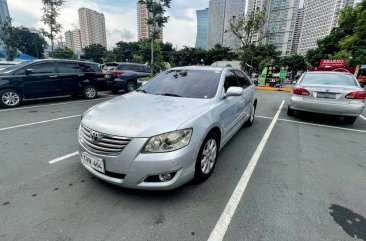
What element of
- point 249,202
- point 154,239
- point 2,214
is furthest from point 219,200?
point 2,214

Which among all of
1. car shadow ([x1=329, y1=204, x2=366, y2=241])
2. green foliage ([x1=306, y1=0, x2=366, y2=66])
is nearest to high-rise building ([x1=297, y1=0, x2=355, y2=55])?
green foliage ([x1=306, y1=0, x2=366, y2=66])

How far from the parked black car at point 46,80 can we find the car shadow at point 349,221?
857 cm

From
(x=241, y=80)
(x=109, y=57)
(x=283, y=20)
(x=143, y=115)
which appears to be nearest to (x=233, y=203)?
(x=143, y=115)

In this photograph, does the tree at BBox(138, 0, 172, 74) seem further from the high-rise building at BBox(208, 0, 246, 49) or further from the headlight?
the high-rise building at BBox(208, 0, 246, 49)

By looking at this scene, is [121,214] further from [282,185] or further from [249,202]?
[282,185]

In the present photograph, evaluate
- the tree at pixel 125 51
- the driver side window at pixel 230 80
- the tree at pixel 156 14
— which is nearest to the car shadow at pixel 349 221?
the driver side window at pixel 230 80

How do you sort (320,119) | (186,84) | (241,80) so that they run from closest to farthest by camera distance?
(186,84)
(241,80)
(320,119)

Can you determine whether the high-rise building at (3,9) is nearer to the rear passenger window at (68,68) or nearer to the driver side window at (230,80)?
the rear passenger window at (68,68)

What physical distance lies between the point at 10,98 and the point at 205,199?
24.8 ft

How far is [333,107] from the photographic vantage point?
5.22m

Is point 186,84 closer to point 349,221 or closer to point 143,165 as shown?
point 143,165

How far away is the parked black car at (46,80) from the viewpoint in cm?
663

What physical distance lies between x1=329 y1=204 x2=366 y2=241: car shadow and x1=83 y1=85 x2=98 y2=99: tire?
8857 millimetres

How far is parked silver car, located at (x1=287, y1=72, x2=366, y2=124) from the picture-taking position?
16.7 feet
